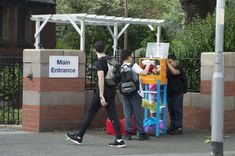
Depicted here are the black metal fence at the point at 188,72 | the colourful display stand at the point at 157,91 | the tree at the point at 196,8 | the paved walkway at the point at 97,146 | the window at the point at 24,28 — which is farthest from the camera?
the window at the point at 24,28

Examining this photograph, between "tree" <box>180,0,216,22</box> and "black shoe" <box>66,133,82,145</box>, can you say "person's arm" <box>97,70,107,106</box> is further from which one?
"tree" <box>180,0,216,22</box>

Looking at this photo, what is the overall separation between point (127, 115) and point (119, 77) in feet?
2.91

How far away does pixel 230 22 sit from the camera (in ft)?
45.6

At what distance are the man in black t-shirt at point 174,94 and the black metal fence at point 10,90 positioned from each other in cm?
386

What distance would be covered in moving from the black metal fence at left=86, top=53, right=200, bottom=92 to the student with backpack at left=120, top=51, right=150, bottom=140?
2282 millimetres

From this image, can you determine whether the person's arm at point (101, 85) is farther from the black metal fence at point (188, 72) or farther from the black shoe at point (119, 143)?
the black metal fence at point (188, 72)

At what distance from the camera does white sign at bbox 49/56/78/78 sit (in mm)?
11797

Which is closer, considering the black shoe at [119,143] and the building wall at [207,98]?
the black shoe at [119,143]

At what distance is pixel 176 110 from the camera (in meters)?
11.9

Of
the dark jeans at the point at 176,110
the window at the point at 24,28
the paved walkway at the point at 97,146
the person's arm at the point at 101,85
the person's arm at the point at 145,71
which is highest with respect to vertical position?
the window at the point at 24,28

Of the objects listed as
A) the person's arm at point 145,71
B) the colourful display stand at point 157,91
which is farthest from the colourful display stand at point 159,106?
the person's arm at point 145,71

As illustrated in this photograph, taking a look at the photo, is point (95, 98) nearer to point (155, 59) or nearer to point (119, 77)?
point (119, 77)

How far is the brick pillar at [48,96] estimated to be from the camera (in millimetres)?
11750

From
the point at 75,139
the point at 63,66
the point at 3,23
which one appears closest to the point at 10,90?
the point at 63,66
